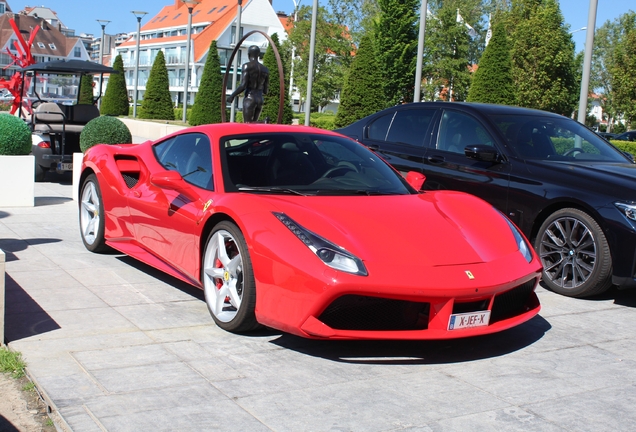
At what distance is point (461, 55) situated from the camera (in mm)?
56750

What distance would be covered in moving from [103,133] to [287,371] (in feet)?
26.4

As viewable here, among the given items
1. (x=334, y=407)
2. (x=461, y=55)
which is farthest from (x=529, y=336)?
(x=461, y=55)

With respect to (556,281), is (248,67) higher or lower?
higher

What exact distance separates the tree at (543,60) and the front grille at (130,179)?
41.3 metres

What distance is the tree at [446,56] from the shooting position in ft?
179

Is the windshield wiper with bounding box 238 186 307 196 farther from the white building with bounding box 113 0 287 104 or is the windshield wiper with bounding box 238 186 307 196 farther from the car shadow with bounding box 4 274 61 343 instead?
the white building with bounding box 113 0 287 104

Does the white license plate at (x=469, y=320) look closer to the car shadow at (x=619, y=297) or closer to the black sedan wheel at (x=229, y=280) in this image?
the black sedan wheel at (x=229, y=280)

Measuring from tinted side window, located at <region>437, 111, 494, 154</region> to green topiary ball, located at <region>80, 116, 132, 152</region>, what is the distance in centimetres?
559

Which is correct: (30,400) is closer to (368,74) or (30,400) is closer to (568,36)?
(368,74)

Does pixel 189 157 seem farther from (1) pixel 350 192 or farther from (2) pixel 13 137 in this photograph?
(2) pixel 13 137

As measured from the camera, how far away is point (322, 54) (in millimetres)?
63750

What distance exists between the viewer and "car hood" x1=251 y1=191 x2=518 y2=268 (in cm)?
438

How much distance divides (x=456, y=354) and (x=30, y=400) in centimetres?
239

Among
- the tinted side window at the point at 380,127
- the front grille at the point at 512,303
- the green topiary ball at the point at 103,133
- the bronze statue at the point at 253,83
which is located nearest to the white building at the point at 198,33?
the bronze statue at the point at 253,83
